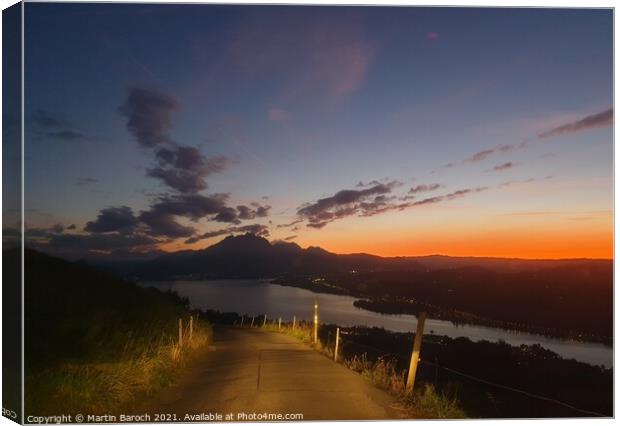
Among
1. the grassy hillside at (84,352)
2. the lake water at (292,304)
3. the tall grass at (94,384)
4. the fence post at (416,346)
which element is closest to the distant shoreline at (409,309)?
the lake water at (292,304)

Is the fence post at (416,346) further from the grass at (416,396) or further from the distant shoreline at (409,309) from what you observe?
the distant shoreline at (409,309)

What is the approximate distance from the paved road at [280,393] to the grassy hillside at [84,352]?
0.40 meters

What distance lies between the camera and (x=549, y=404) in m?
14.9

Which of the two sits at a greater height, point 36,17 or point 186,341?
point 36,17

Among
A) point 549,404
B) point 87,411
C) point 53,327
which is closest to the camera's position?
point 87,411

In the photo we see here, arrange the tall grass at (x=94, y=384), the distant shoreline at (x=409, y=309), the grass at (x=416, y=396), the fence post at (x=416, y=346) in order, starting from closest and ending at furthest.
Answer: the tall grass at (x=94, y=384)
the grass at (x=416, y=396)
the fence post at (x=416, y=346)
the distant shoreline at (x=409, y=309)

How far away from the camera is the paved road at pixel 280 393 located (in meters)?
6.89

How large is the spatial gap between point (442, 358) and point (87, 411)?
15.0 meters

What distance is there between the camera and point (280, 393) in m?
7.38

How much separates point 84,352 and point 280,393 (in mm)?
2733

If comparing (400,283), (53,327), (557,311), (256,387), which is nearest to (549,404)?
(557,311)

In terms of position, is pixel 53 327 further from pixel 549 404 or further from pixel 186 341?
pixel 549 404

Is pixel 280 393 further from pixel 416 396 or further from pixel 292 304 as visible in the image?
pixel 292 304

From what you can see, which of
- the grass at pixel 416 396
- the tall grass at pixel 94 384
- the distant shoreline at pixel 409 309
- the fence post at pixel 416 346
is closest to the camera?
the tall grass at pixel 94 384
